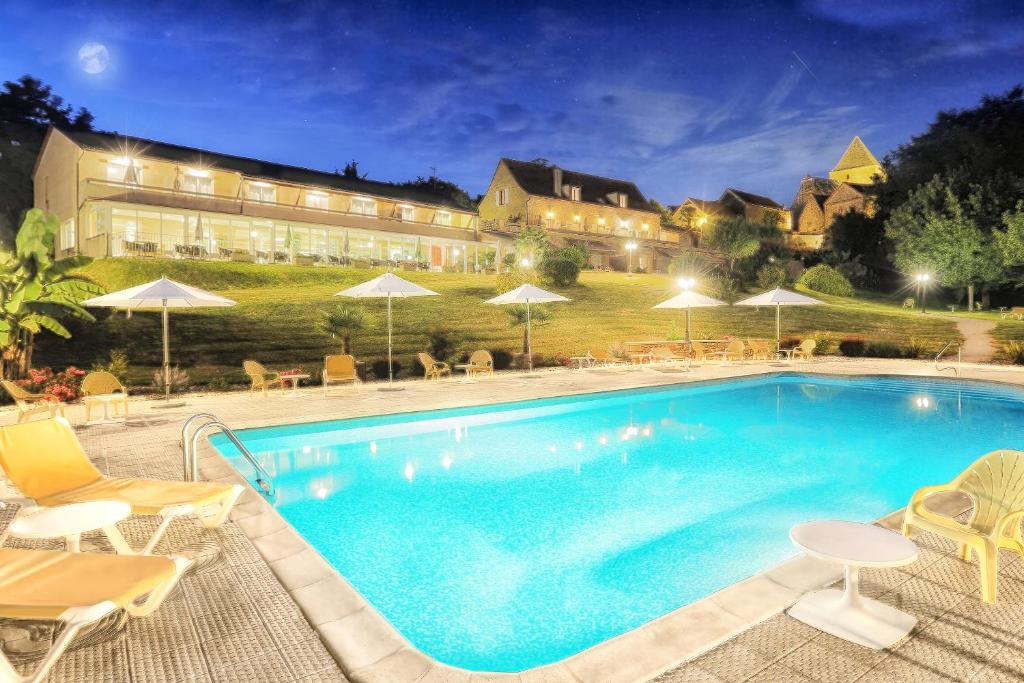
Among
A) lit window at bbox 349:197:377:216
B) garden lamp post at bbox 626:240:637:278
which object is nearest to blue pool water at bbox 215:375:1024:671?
lit window at bbox 349:197:377:216

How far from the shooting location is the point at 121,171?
26.2 metres

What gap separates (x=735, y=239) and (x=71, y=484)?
42.3 meters

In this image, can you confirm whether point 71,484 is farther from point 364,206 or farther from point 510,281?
point 364,206

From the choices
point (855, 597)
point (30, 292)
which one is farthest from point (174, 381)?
point (855, 597)

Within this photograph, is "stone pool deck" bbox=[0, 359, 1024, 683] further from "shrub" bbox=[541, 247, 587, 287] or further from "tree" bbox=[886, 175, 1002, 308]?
"tree" bbox=[886, 175, 1002, 308]

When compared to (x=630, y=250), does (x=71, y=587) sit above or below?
below

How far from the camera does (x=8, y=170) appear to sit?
32875 millimetres

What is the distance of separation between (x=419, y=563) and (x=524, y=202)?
38.7m

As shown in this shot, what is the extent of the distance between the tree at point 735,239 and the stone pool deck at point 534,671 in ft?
129

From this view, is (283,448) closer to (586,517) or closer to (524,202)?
(586,517)

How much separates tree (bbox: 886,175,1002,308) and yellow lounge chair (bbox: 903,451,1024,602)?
33.5m

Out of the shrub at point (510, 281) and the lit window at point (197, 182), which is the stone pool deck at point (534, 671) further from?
the lit window at point (197, 182)

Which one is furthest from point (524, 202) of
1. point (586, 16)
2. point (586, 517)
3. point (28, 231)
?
point (586, 517)

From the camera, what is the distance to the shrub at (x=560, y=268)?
96.9ft
